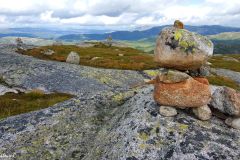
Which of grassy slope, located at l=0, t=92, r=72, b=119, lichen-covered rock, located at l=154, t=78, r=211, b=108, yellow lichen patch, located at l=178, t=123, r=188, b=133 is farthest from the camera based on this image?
grassy slope, located at l=0, t=92, r=72, b=119

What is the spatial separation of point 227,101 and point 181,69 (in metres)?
2.66

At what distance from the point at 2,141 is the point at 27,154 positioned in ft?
5.92

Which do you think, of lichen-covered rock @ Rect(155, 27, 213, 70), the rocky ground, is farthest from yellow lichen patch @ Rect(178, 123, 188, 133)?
lichen-covered rock @ Rect(155, 27, 213, 70)

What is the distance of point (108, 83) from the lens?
49.7m

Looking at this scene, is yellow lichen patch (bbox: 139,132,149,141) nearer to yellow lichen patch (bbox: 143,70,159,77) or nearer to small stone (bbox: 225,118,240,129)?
small stone (bbox: 225,118,240,129)

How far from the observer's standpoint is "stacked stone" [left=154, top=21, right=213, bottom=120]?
15102 millimetres

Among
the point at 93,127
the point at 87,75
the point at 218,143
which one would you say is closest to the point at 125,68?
the point at 87,75

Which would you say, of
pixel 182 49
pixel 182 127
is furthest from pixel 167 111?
pixel 182 49

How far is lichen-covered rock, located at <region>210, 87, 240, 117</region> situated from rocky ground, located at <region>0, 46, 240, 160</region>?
75 centimetres

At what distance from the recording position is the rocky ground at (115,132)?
554 inches

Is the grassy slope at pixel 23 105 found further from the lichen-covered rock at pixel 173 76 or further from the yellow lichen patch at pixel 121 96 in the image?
the lichen-covered rock at pixel 173 76

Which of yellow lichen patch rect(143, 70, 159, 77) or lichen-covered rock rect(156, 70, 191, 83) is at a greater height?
lichen-covered rock rect(156, 70, 191, 83)

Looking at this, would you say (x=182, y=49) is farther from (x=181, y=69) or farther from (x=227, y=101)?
(x=227, y=101)

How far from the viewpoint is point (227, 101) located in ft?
50.7
